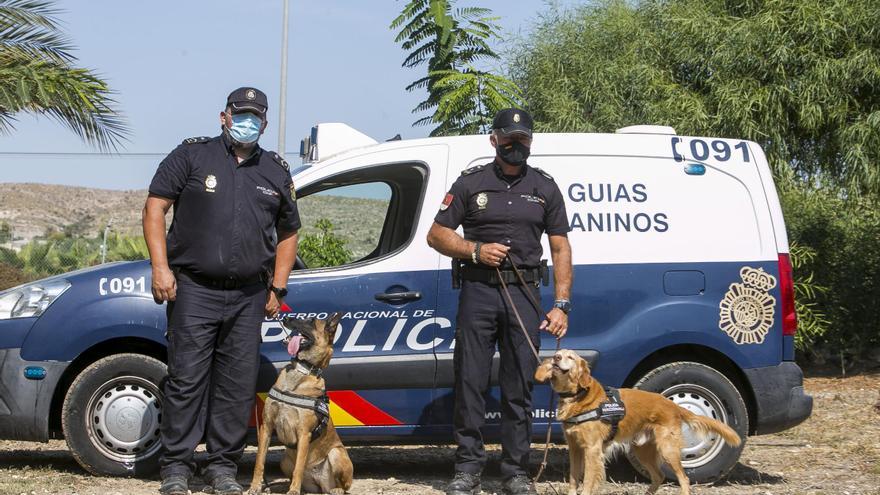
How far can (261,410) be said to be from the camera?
19.8 ft

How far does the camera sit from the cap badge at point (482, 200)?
5.74 meters

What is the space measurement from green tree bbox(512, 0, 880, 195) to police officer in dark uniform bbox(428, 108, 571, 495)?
7005 mm

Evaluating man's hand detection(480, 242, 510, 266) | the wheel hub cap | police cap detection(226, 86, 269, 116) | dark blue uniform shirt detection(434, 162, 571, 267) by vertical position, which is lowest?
the wheel hub cap

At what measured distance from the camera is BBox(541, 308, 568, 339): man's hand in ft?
18.4

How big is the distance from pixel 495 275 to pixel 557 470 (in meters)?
1.85

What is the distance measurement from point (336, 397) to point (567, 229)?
5.31 ft

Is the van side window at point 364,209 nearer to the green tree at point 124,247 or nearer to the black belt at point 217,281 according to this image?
the black belt at point 217,281

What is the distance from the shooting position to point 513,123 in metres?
5.64

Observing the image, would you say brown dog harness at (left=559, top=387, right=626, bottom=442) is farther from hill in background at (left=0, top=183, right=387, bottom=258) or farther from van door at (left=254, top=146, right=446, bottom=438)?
hill in background at (left=0, top=183, right=387, bottom=258)

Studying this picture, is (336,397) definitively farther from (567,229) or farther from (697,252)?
(697,252)

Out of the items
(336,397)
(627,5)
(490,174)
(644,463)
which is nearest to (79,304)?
(336,397)

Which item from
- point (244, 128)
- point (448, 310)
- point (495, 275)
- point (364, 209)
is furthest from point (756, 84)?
point (244, 128)

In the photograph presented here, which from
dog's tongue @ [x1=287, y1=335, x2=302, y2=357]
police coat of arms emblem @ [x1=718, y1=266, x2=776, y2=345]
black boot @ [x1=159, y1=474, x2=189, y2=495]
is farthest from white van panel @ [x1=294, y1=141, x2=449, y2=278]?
police coat of arms emblem @ [x1=718, y1=266, x2=776, y2=345]

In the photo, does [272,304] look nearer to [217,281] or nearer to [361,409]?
[217,281]
